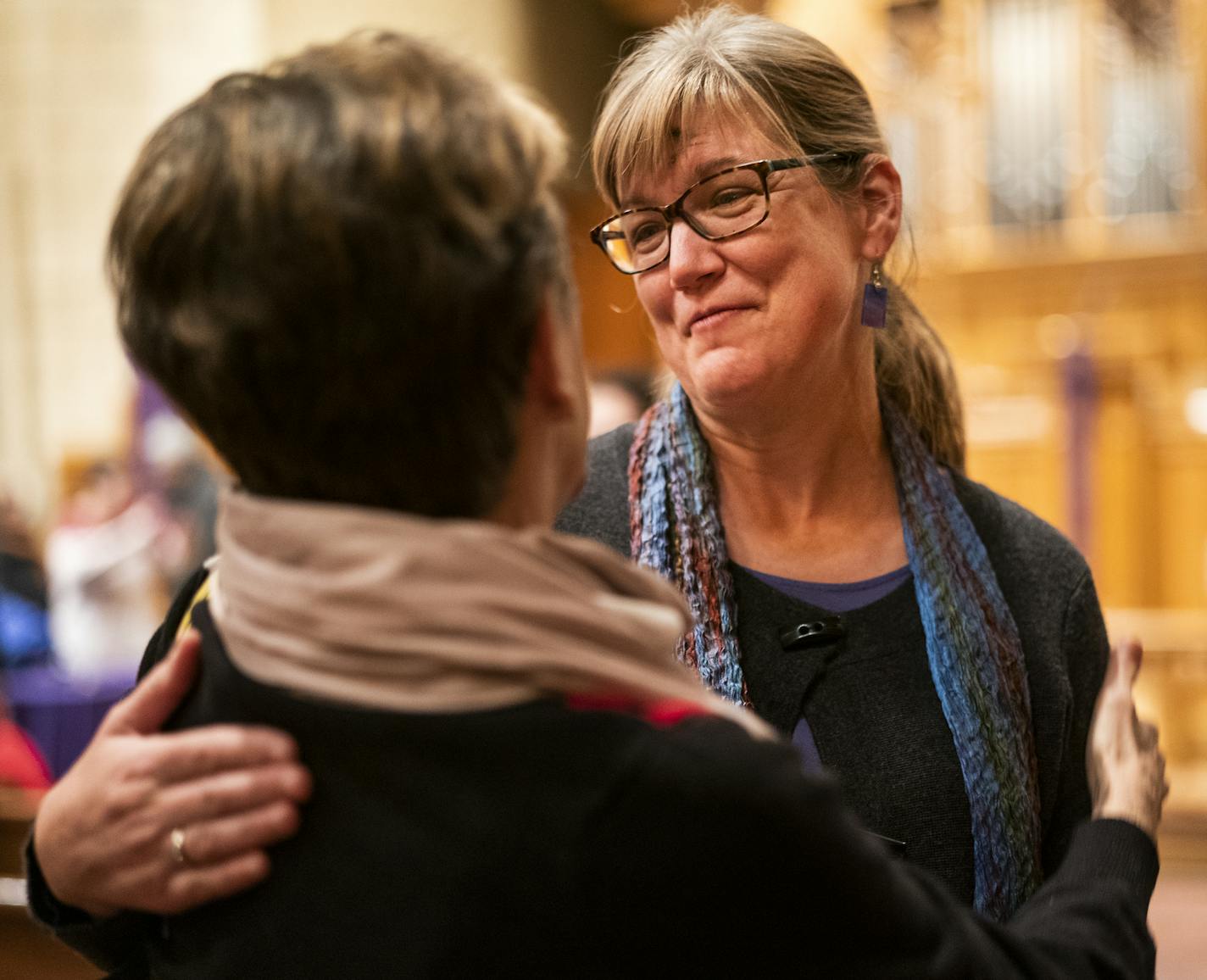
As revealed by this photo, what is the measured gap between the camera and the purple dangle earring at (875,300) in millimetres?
1659

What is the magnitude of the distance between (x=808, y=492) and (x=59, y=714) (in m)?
4.11

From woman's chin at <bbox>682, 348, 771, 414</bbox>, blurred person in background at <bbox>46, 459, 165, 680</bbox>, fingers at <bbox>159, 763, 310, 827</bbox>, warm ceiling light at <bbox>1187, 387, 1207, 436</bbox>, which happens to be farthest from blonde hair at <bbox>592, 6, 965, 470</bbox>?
warm ceiling light at <bbox>1187, 387, 1207, 436</bbox>

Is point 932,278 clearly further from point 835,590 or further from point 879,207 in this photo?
point 835,590

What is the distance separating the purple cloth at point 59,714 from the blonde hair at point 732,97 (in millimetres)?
3966

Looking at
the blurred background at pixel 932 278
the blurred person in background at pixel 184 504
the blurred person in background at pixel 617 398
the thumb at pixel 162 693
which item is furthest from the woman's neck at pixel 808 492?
the blurred person in background at pixel 184 504

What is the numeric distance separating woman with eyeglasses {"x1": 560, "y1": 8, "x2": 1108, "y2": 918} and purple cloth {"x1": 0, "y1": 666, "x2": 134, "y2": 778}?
Result: 152 inches

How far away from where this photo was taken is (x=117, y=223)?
89cm

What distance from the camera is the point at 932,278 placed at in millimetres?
5633

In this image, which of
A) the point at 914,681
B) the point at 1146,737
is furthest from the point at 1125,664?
the point at 914,681

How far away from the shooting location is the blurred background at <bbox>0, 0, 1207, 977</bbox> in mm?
5750

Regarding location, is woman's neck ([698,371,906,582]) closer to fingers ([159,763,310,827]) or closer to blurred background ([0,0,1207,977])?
fingers ([159,763,310,827])

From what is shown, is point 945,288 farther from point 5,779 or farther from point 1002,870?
point 1002,870

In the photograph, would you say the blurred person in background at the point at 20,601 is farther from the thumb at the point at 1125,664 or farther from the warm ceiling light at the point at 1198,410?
the warm ceiling light at the point at 1198,410

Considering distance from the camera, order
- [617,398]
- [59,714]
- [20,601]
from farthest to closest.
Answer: [20,601] < [59,714] < [617,398]
